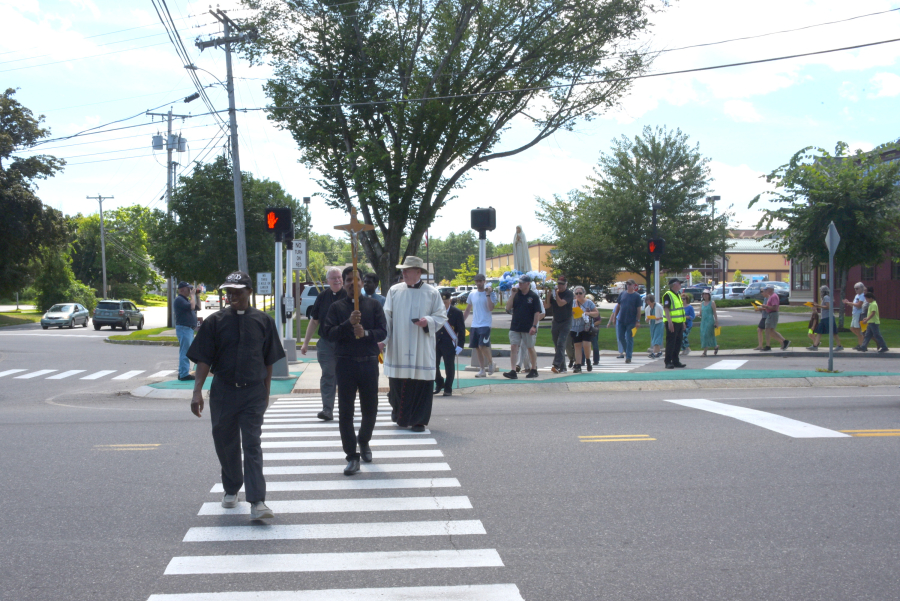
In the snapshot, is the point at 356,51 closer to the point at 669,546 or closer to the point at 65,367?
the point at 65,367

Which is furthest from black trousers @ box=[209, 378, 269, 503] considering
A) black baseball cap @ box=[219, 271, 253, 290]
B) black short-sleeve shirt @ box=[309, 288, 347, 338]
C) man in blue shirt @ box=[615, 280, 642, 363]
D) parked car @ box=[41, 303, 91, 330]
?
parked car @ box=[41, 303, 91, 330]

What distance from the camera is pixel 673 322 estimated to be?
16.0m

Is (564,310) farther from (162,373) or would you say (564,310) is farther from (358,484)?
(162,373)

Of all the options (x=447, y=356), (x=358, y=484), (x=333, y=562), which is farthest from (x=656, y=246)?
(x=333, y=562)

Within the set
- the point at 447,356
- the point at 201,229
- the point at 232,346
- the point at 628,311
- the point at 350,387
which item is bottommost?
the point at 447,356

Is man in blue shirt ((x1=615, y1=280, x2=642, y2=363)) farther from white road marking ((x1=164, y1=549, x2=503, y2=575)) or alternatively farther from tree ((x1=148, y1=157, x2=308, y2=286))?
tree ((x1=148, y1=157, x2=308, y2=286))

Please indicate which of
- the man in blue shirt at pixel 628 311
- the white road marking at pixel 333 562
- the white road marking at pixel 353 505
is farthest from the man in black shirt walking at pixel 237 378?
the man in blue shirt at pixel 628 311

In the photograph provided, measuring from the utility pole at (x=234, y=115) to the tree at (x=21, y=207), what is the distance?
77.7 ft

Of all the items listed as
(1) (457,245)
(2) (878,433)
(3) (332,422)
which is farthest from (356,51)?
(1) (457,245)

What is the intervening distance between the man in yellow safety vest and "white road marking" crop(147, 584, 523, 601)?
12.5m

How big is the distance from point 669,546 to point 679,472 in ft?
6.80

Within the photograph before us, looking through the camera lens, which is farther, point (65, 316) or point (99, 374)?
point (65, 316)

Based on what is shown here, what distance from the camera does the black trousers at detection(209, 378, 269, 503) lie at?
546 centimetres

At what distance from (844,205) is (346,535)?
2533cm
